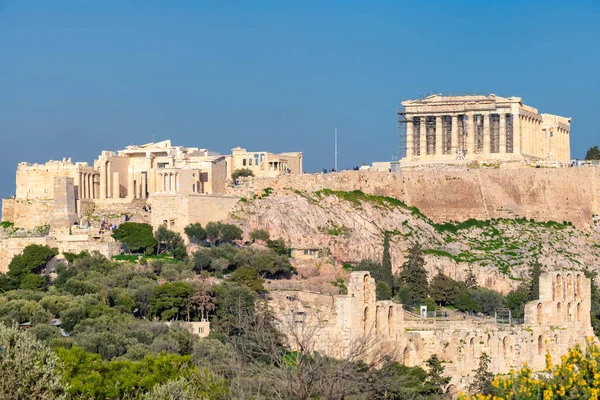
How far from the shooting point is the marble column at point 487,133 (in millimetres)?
118812

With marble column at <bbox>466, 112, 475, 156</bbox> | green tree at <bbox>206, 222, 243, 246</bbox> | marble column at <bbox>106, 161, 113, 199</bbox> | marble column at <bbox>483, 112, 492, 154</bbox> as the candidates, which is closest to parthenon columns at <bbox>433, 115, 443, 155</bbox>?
marble column at <bbox>466, 112, 475, 156</bbox>

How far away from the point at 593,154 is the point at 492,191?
19.5 meters

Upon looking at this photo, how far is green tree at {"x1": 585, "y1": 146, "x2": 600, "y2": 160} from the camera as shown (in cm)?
12638

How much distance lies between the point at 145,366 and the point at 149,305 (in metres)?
21.7

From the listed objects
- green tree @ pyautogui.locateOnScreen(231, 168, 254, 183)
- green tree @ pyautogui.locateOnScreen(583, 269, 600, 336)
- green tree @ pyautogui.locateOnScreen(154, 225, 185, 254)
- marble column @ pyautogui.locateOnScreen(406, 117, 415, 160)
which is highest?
marble column @ pyautogui.locateOnScreen(406, 117, 415, 160)

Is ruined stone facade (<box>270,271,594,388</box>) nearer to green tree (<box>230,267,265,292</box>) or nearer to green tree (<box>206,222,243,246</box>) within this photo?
green tree (<box>230,267,265,292</box>)

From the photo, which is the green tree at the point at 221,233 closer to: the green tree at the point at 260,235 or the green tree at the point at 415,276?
the green tree at the point at 260,235

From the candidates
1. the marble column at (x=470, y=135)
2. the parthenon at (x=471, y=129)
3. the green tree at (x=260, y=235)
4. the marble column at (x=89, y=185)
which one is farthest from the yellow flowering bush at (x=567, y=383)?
the marble column at (x=470, y=135)

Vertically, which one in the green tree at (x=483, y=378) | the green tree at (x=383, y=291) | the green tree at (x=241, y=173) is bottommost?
the green tree at (x=483, y=378)

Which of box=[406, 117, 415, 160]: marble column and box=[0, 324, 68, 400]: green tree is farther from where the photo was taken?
box=[406, 117, 415, 160]: marble column

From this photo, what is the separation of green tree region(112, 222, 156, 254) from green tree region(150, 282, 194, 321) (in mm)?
13768

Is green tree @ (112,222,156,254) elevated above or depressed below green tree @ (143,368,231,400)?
above

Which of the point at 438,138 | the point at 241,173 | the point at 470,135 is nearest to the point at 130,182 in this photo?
the point at 241,173

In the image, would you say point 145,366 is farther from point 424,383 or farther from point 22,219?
point 22,219
